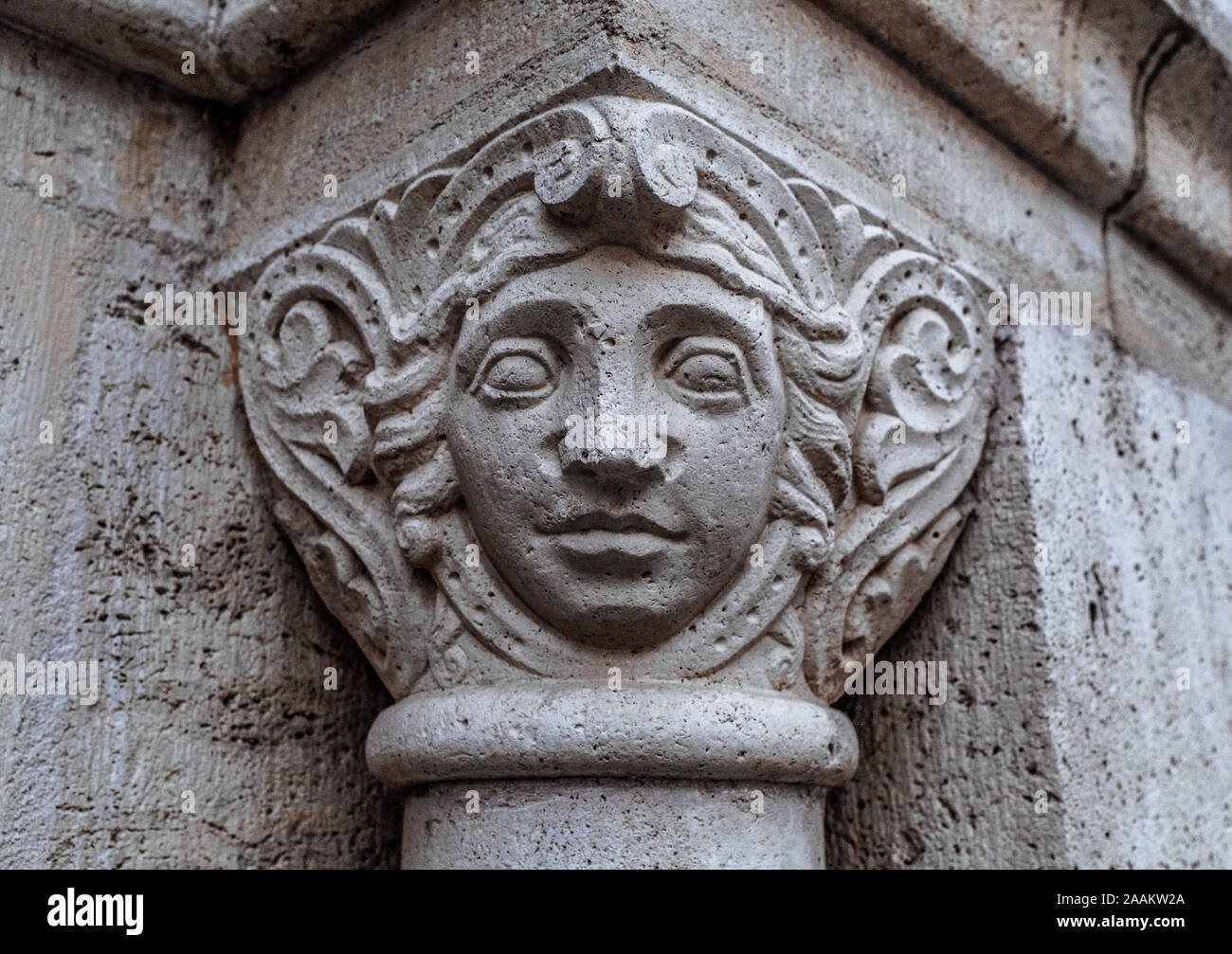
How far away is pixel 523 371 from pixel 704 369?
19 cm

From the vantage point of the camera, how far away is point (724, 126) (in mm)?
1378

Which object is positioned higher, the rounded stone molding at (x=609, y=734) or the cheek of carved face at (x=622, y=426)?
the cheek of carved face at (x=622, y=426)

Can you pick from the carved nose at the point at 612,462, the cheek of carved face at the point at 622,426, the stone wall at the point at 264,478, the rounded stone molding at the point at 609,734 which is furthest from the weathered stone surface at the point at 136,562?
the carved nose at the point at 612,462

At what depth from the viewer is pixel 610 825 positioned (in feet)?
4.19

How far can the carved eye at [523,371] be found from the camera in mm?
1315

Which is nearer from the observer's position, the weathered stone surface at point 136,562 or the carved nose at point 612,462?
the carved nose at point 612,462

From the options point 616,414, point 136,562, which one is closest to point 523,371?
point 616,414

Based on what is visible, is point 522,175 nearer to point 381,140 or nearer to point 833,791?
point 381,140

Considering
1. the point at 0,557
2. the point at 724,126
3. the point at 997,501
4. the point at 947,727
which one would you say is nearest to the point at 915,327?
the point at 997,501

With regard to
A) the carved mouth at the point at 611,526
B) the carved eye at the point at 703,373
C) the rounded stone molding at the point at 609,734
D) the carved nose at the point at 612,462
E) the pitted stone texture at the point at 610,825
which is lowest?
the pitted stone texture at the point at 610,825

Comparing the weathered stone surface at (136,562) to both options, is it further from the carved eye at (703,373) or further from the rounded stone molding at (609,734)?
the carved eye at (703,373)

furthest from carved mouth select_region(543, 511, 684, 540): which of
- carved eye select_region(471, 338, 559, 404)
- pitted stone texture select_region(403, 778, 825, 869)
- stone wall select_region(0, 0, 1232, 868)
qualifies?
stone wall select_region(0, 0, 1232, 868)

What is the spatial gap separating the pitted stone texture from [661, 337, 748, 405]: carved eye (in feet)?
1.37

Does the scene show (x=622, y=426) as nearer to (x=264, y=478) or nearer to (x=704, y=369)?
(x=704, y=369)
